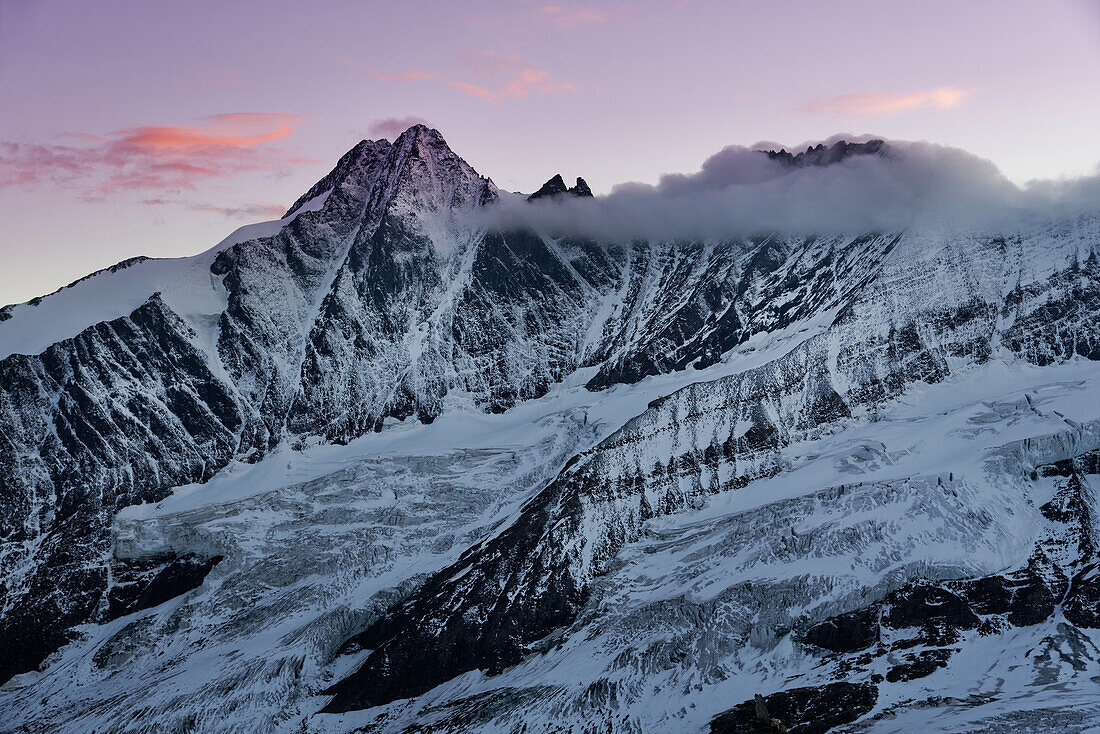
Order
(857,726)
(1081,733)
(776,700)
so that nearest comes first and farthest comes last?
(1081,733) < (857,726) < (776,700)

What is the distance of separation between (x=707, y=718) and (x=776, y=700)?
11.9 metres

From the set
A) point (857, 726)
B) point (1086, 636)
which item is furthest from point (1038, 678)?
point (857, 726)

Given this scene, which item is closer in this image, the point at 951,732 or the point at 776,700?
the point at 951,732

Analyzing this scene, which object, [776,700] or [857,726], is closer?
[857,726]

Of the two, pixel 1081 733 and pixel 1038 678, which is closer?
pixel 1081 733

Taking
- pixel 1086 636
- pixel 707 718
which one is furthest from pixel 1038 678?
pixel 707 718

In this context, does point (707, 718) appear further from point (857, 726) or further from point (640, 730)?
point (857, 726)

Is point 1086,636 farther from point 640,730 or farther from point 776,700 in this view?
point 640,730

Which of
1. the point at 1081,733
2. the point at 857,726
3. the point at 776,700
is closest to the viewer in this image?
the point at 1081,733

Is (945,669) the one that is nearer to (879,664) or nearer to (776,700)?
(879,664)

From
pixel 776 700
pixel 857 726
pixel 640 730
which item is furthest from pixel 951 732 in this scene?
pixel 640 730

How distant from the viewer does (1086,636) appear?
195750mm

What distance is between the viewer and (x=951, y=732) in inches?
6914

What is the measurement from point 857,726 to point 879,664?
19.8m
